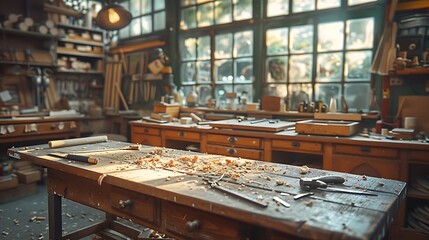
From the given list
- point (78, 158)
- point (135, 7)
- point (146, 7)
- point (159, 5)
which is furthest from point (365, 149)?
point (135, 7)

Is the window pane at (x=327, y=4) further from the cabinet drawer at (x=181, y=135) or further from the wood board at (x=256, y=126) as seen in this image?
the cabinet drawer at (x=181, y=135)

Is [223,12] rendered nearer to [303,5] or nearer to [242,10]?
[242,10]

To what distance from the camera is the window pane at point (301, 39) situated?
3.78 meters

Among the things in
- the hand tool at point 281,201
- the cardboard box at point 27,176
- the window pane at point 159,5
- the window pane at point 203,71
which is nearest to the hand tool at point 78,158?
the hand tool at point 281,201

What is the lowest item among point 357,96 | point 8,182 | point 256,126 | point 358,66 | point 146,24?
point 8,182

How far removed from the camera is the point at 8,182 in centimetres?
377

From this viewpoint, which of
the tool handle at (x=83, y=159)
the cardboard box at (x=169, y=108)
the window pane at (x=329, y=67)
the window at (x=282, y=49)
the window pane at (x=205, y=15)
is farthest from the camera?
the window pane at (x=205, y=15)

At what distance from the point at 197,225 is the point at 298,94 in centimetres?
292

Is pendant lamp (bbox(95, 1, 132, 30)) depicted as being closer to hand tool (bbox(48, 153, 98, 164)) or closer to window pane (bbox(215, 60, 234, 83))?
hand tool (bbox(48, 153, 98, 164))

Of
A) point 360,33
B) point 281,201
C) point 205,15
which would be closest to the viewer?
point 281,201

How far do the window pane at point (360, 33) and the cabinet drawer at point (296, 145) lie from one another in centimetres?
139

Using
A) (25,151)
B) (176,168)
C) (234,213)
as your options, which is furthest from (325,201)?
(25,151)

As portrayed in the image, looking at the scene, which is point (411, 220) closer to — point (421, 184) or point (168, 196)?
point (421, 184)

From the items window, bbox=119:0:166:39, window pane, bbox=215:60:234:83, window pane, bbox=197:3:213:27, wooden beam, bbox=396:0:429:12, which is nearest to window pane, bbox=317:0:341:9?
wooden beam, bbox=396:0:429:12
